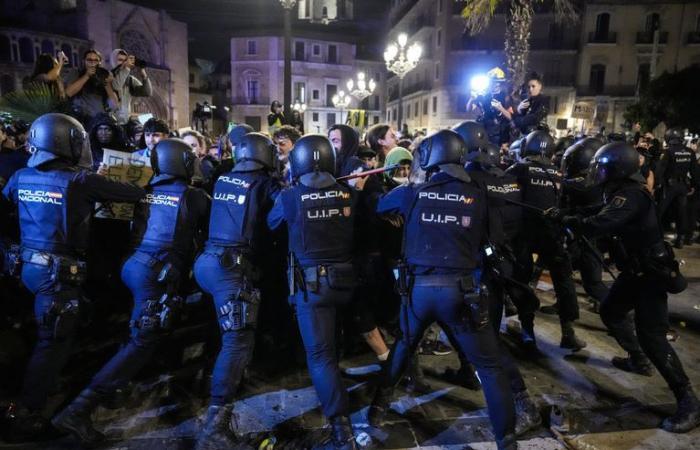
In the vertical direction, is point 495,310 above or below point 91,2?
below

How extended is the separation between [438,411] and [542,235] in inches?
90.2

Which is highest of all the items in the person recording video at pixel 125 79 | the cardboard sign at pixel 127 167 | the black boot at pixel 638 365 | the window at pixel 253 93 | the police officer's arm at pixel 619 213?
the window at pixel 253 93

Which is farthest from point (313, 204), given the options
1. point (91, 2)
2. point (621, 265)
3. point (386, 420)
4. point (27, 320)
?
point (91, 2)

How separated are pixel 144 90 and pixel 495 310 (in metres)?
6.15

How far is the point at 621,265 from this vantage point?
4207 mm

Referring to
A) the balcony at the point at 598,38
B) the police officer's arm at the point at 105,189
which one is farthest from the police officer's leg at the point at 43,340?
the balcony at the point at 598,38

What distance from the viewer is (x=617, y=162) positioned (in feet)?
13.5

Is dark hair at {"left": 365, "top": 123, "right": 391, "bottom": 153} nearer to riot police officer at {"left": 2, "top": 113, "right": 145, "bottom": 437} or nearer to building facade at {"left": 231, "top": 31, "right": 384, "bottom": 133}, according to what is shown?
riot police officer at {"left": 2, "top": 113, "right": 145, "bottom": 437}

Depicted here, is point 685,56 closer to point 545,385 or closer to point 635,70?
point 635,70

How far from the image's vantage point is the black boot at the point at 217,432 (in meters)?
3.41

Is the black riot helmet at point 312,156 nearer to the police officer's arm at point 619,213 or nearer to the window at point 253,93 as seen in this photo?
the police officer's arm at point 619,213

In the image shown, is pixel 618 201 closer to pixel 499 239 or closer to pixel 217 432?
pixel 499 239

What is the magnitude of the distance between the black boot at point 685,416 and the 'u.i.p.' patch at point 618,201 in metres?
1.56

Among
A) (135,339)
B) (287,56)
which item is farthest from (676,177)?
(135,339)
